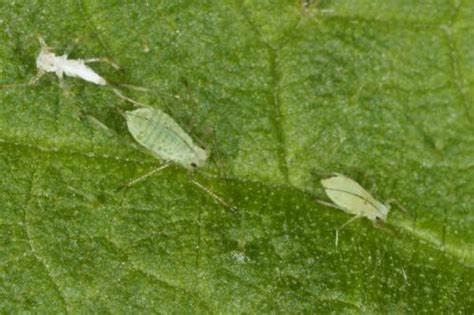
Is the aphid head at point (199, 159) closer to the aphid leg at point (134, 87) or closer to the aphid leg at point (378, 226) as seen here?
the aphid leg at point (134, 87)

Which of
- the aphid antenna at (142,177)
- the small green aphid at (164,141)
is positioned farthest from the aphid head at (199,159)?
the aphid antenna at (142,177)

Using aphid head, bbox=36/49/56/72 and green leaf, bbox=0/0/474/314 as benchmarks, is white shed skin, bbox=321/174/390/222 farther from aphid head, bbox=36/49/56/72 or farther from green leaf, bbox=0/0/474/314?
aphid head, bbox=36/49/56/72

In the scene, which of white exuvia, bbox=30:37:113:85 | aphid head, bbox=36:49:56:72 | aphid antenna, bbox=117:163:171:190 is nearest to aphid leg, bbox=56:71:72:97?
white exuvia, bbox=30:37:113:85

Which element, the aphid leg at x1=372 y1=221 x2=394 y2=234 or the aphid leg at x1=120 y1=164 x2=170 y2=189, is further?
the aphid leg at x1=372 y1=221 x2=394 y2=234

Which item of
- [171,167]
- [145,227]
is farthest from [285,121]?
[145,227]

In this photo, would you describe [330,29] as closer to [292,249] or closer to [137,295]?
[292,249]

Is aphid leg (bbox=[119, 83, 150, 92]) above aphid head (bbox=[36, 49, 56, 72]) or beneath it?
beneath

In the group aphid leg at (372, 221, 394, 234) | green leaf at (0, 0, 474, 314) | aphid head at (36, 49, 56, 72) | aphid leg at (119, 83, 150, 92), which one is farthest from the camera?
aphid leg at (372, 221, 394, 234)
